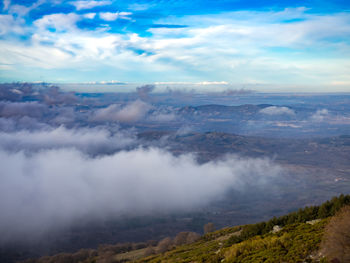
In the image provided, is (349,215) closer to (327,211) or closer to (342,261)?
(342,261)

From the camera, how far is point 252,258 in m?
30.9

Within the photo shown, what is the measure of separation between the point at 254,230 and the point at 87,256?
144 metres

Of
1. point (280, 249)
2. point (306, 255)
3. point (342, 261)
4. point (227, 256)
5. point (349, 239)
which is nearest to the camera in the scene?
point (342, 261)

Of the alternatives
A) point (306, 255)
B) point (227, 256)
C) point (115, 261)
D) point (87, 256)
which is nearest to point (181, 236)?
point (115, 261)

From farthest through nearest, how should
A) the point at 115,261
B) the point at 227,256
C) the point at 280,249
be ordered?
the point at 115,261 < the point at 227,256 < the point at 280,249

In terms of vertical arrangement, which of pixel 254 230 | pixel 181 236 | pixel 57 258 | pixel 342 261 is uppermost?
pixel 342 261

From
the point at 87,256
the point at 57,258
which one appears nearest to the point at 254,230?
the point at 87,256

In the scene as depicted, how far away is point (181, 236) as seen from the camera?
458ft

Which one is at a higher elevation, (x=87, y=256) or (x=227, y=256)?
(x=227, y=256)

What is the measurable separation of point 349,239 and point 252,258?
1123 centimetres

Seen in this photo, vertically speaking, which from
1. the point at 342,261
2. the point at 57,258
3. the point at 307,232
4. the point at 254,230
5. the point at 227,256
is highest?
the point at 342,261

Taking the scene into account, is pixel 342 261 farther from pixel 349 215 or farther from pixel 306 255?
pixel 349 215

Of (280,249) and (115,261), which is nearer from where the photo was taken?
(280,249)

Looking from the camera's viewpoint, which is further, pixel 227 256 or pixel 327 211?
pixel 327 211
